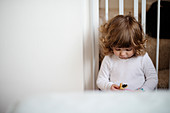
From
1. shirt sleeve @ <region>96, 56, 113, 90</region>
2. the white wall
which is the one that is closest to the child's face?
shirt sleeve @ <region>96, 56, 113, 90</region>

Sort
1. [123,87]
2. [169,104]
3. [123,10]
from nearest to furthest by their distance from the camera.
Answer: [169,104]
[123,87]
[123,10]

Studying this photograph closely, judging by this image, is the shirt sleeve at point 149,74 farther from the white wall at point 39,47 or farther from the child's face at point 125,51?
the white wall at point 39,47

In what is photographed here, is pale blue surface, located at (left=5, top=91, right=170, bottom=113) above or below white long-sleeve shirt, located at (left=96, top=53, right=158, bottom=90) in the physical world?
above

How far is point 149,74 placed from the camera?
0.90 m

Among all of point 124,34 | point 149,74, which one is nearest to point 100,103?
point 124,34

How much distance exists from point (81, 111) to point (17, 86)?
88cm

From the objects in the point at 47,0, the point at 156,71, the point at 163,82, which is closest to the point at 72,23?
the point at 47,0

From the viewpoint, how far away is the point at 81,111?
0.27 metres

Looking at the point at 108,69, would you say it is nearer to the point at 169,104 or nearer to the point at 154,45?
the point at 154,45

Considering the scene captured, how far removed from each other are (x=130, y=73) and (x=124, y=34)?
29 centimetres

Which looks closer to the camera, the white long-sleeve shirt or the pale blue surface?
the pale blue surface

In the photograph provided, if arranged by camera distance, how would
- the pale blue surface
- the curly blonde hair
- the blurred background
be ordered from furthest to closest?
the blurred background, the curly blonde hair, the pale blue surface

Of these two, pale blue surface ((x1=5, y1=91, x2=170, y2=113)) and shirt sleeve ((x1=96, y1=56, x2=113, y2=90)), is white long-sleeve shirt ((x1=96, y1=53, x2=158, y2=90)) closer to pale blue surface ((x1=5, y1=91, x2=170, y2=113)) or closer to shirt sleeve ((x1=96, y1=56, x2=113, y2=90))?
shirt sleeve ((x1=96, y1=56, x2=113, y2=90))

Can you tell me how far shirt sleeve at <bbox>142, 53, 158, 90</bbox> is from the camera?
87cm
